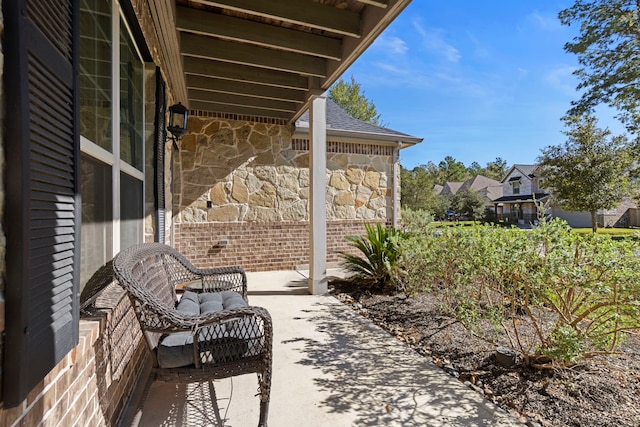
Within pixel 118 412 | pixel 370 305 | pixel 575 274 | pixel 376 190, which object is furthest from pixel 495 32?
pixel 118 412

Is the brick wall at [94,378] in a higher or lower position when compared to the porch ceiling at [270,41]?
lower

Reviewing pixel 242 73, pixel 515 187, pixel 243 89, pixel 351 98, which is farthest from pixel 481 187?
pixel 242 73

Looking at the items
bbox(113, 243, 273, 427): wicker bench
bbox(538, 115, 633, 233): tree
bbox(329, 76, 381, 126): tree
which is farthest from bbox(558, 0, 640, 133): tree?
bbox(113, 243, 273, 427): wicker bench

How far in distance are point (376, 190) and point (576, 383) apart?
6.04m

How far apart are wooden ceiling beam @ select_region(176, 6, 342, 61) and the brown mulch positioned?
3.53m

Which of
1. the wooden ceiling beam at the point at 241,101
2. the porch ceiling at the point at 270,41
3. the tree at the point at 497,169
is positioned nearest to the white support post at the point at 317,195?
the porch ceiling at the point at 270,41

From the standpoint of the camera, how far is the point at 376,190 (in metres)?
8.12

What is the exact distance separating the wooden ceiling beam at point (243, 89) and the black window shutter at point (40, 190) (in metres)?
4.11

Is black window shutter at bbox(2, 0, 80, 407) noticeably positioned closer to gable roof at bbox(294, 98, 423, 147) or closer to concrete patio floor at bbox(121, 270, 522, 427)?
concrete patio floor at bbox(121, 270, 522, 427)

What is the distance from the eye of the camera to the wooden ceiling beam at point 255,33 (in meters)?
3.63

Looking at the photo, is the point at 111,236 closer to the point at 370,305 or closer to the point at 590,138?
the point at 370,305

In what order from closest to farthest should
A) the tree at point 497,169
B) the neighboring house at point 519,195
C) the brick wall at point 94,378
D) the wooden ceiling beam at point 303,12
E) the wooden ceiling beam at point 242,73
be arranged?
the brick wall at point 94,378, the wooden ceiling beam at point 303,12, the wooden ceiling beam at point 242,73, the neighboring house at point 519,195, the tree at point 497,169

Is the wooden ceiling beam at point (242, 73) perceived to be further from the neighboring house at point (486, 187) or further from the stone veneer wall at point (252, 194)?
the neighboring house at point (486, 187)

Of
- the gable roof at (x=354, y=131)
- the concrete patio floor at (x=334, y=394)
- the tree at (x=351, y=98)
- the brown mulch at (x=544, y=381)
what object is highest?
the tree at (x=351, y=98)
